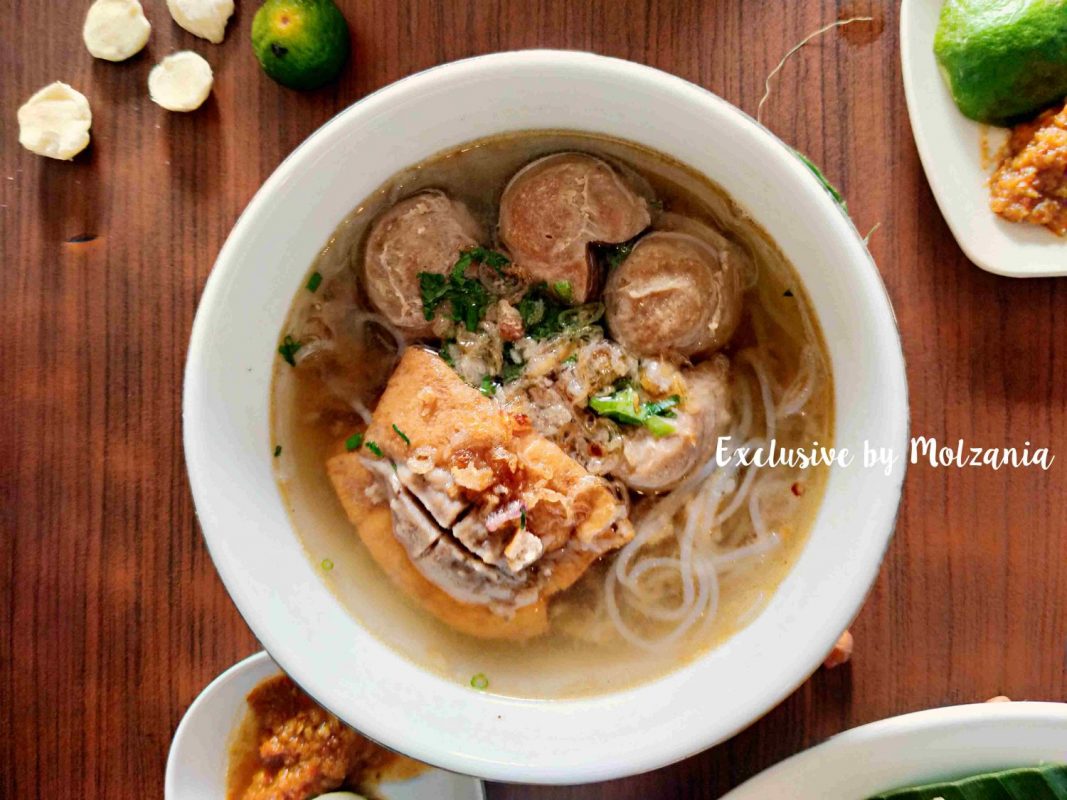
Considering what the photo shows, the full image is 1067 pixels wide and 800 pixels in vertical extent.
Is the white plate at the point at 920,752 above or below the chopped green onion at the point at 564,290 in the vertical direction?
below

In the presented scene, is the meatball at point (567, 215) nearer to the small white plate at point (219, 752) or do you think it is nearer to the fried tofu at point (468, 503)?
the fried tofu at point (468, 503)

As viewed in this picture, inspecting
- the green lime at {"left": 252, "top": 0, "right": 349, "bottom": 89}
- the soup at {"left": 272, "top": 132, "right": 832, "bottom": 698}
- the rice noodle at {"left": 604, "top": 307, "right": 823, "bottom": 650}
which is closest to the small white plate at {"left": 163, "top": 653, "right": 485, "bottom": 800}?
the soup at {"left": 272, "top": 132, "right": 832, "bottom": 698}

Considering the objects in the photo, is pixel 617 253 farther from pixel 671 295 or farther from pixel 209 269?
pixel 209 269

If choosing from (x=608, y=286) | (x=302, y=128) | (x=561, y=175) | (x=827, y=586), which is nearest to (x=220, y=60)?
(x=302, y=128)

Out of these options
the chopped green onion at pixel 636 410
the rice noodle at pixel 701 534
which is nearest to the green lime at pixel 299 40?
the chopped green onion at pixel 636 410

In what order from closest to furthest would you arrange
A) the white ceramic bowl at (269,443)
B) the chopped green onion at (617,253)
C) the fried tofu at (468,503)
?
1. the white ceramic bowl at (269,443)
2. the fried tofu at (468,503)
3. the chopped green onion at (617,253)

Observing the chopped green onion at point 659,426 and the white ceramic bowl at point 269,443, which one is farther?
the chopped green onion at point 659,426

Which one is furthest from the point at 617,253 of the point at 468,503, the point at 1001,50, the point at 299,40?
the point at 1001,50

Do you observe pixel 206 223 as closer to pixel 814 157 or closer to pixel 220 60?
pixel 220 60
